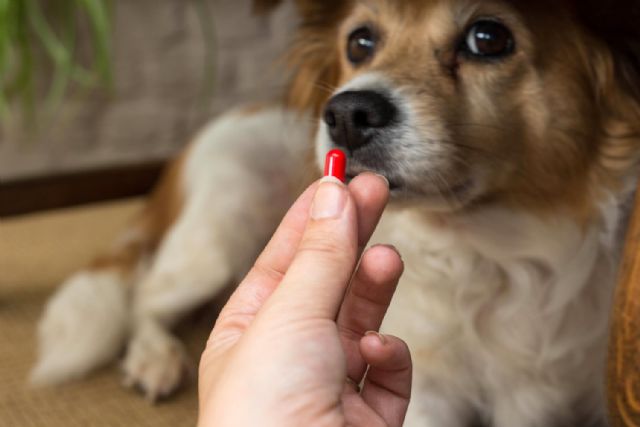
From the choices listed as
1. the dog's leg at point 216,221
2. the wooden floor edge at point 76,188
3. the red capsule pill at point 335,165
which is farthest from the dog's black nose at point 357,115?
the wooden floor edge at point 76,188

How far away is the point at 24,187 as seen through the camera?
1.87 metres

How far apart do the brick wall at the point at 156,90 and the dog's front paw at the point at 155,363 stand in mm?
966

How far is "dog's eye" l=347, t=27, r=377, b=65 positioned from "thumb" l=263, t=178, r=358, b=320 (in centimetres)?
69

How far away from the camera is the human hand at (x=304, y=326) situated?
1.98ft

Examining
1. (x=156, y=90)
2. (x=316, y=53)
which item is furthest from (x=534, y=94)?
(x=156, y=90)

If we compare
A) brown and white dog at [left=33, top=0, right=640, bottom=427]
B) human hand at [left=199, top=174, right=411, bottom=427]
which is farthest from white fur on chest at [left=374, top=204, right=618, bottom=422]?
human hand at [left=199, top=174, right=411, bottom=427]

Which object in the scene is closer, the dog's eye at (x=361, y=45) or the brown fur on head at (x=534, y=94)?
the brown fur on head at (x=534, y=94)

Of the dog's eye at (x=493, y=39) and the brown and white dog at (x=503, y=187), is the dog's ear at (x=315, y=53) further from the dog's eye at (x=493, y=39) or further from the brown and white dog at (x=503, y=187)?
the dog's eye at (x=493, y=39)

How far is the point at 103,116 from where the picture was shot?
2.49m

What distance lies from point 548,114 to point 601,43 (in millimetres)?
136

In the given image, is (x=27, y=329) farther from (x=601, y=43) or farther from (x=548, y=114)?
(x=601, y=43)

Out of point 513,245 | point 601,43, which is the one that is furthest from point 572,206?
point 601,43

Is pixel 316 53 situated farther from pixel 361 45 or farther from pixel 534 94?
pixel 534 94

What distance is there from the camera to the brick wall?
2418 mm
